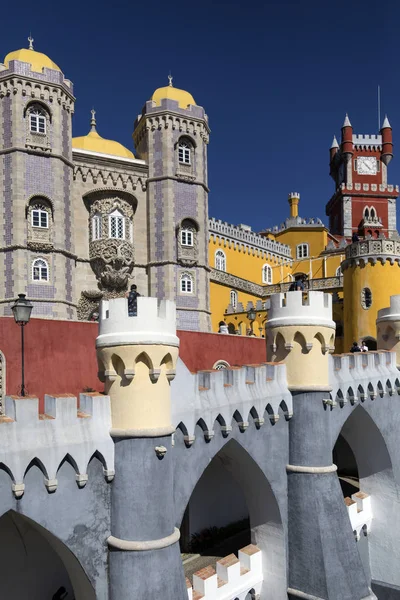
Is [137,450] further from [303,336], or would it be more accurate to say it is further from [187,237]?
[187,237]

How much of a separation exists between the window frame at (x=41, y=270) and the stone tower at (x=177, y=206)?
581 cm

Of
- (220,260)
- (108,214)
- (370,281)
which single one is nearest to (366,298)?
(370,281)

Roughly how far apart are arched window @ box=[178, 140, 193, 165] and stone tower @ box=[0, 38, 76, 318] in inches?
260

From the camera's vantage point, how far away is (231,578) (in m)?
11.5

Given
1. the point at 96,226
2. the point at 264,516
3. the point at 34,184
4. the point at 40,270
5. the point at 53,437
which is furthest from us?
the point at 96,226

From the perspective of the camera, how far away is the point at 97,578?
815 cm

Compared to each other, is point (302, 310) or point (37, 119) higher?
point (37, 119)

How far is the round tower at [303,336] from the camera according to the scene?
12.0 metres

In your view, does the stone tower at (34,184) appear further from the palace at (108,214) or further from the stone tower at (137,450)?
the stone tower at (137,450)

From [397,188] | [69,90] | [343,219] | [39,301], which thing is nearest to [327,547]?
[39,301]

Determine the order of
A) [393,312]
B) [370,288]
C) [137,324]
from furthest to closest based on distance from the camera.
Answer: [370,288]
[393,312]
[137,324]


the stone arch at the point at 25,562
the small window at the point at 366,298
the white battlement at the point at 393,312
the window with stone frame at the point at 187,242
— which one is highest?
the window with stone frame at the point at 187,242

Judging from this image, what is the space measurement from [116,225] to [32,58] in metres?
9.13

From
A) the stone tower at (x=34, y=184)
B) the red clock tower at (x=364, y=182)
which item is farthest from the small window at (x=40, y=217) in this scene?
the red clock tower at (x=364, y=182)
